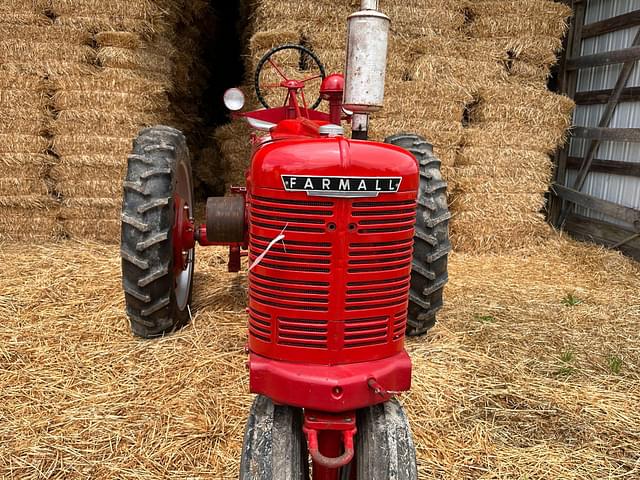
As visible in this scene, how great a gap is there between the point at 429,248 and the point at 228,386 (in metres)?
1.25

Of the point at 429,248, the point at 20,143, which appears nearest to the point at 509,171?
the point at 429,248

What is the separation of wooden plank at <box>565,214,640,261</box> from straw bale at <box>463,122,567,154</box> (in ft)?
3.41

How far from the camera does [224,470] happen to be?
2.21m

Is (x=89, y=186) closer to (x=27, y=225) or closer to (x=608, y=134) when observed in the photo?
(x=27, y=225)

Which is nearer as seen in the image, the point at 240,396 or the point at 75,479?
the point at 75,479

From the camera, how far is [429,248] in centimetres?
288

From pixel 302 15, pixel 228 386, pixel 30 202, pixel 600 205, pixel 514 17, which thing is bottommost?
pixel 228 386

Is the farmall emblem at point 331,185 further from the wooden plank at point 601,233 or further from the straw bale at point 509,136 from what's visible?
the wooden plank at point 601,233

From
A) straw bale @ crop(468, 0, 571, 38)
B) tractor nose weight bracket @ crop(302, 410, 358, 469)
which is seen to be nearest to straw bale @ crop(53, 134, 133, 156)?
straw bale @ crop(468, 0, 571, 38)

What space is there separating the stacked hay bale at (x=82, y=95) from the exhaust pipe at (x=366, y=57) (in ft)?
13.1

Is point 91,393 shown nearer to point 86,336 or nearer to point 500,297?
point 86,336

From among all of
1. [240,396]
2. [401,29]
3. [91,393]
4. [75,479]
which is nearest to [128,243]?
[91,393]

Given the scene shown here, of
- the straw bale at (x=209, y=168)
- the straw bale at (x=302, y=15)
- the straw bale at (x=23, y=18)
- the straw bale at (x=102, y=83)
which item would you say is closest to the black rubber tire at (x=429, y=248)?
the straw bale at (x=302, y=15)

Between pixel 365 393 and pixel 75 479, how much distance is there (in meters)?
1.30
